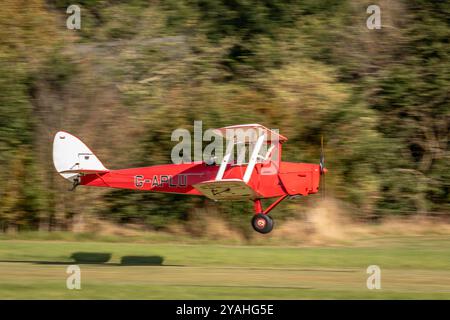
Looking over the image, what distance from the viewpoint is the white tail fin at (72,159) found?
16922 millimetres

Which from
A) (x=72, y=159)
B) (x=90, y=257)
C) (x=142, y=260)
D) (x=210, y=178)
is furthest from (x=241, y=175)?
(x=72, y=159)

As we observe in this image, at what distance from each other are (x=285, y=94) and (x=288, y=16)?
7174 mm

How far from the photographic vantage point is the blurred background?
21.6 m

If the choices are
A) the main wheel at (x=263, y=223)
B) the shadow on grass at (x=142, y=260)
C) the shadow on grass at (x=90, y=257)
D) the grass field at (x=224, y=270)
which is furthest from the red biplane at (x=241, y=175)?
the shadow on grass at (x=90, y=257)

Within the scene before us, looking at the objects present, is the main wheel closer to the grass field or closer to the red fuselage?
the red fuselage

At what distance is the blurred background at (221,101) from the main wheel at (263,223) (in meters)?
4.53

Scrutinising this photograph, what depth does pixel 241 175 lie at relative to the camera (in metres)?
16.2

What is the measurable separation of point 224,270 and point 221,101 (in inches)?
318

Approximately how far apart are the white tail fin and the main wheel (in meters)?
3.89

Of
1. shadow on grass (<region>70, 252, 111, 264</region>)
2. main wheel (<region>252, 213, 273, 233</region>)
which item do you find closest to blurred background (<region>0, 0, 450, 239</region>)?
shadow on grass (<region>70, 252, 111, 264</region>)

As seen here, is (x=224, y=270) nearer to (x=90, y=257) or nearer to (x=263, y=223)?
(x=263, y=223)

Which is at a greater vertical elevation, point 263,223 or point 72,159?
point 72,159

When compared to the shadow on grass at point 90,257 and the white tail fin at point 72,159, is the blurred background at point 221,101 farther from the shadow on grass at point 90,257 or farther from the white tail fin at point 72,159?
the shadow on grass at point 90,257
